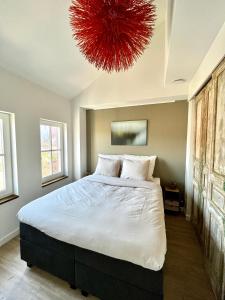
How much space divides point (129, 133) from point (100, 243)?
93.2 inches

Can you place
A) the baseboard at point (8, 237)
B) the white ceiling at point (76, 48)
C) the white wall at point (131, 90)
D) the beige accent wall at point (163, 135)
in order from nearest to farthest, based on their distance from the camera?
the white ceiling at point (76, 48)
the baseboard at point (8, 237)
the white wall at point (131, 90)
the beige accent wall at point (163, 135)

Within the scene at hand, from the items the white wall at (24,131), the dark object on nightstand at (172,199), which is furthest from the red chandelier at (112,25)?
the dark object on nightstand at (172,199)

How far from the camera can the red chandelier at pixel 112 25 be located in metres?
0.85

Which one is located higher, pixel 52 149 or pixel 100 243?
pixel 52 149

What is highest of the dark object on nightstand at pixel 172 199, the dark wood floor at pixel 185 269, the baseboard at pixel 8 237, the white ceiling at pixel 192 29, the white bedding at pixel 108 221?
the white ceiling at pixel 192 29

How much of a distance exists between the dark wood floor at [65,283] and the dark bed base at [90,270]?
11 cm

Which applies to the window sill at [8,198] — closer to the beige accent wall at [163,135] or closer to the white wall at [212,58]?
the beige accent wall at [163,135]

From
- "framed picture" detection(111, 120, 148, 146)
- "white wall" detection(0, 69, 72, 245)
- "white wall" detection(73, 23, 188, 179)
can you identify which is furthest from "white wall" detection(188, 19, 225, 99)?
"white wall" detection(0, 69, 72, 245)

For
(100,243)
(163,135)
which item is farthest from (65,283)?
(163,135)

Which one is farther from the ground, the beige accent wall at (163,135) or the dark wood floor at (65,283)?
the beige accent wall at (163,135)

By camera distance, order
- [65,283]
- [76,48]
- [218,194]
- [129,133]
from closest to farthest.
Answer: [218,194] < [65,283] < [76,48] < [129,133]

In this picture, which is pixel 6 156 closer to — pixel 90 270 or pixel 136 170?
pixel 90 270

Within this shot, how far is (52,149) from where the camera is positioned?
9.86 feet

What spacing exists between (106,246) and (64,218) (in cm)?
51
